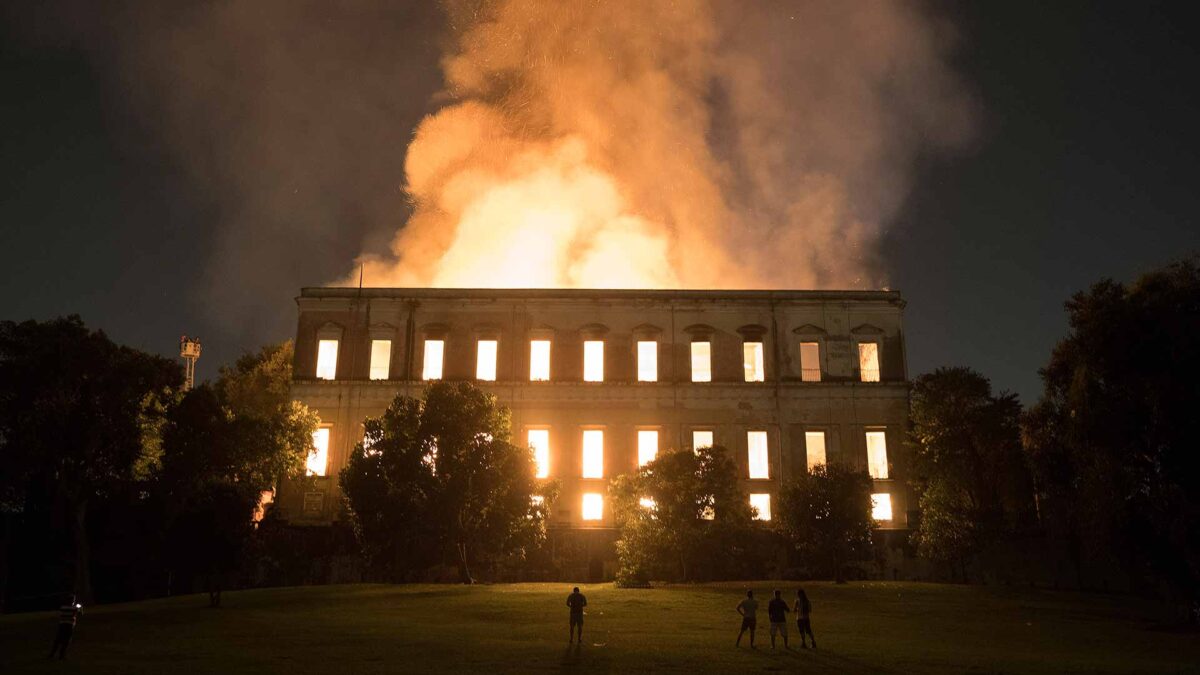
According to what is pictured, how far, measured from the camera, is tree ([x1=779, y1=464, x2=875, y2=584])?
43.8 meters

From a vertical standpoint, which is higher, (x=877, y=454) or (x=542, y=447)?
(x=542, y=447)

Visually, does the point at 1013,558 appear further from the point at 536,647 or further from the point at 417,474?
the point at 536,647

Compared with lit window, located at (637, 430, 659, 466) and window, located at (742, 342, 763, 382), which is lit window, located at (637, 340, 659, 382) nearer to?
lit window, located at (637, 430, 659, 466)

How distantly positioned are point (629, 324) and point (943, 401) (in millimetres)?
18430

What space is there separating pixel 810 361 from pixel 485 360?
1938cm

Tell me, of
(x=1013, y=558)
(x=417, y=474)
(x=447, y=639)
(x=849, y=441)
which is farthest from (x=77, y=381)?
(x=1013, y=558)

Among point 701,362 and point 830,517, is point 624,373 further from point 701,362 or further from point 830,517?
point 830,517

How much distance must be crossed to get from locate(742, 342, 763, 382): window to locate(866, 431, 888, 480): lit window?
23.6 ft

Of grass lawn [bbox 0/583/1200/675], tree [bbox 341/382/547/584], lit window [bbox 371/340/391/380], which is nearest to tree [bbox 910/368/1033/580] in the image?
grass lawn [bbox 0/583/1200/675]

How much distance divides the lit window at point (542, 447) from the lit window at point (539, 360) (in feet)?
10.5

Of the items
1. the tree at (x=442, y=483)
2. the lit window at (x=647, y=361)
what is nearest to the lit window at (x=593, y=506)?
the lit window at (x=647, y=361)

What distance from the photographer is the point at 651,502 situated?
144ft

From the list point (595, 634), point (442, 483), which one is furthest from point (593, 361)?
point (595, 634)

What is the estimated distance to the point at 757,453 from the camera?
181 ft
